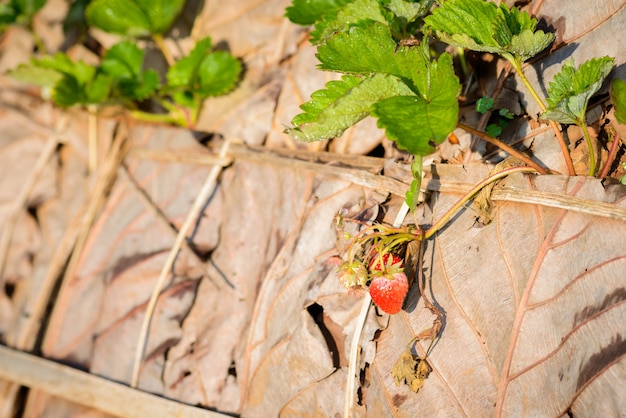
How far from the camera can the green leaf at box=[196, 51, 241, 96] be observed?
2352 millimetres

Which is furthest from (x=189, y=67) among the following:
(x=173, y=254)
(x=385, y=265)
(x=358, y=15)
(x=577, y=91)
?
(x=577, y=91)

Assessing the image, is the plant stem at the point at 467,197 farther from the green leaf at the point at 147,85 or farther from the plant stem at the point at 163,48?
the plant stem at the point at 163,48

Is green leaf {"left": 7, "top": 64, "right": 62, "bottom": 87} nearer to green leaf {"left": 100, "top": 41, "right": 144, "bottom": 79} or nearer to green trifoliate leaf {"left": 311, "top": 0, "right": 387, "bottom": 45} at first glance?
green leaf {"left": 100, "top": 41, "right": 144, "bottom": 79}

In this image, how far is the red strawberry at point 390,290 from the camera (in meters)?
1.46

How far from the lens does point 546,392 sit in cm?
133

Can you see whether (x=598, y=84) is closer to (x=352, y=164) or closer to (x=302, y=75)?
(x=352, y=164)

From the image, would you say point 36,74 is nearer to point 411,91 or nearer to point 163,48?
point 163,48

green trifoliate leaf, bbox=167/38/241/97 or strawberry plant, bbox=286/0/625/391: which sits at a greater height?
strawberry plant, bbox=286/0/625/391

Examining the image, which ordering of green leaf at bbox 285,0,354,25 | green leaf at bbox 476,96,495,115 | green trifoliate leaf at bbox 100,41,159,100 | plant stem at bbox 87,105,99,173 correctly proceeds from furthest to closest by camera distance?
plant stem at bbox 87,105,99,173, green trifoliate leaf at bbox 100,41,159,100, green leaf at bbox 285,0,354,25, green leaf at bbox 476,96,495,115

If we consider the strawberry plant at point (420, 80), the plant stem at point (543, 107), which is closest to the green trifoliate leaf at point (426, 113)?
the strawberry plant at point (420, 80)

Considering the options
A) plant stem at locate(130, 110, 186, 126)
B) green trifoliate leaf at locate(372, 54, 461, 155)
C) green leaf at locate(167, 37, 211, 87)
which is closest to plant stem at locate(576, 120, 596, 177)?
green trifoliate leaf at locate(372, 54, 461, 155)

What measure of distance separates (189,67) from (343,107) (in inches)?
48.4

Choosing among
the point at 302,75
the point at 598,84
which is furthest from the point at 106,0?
the point at 598,84

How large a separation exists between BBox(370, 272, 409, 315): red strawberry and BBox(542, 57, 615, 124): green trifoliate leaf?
543 mm
